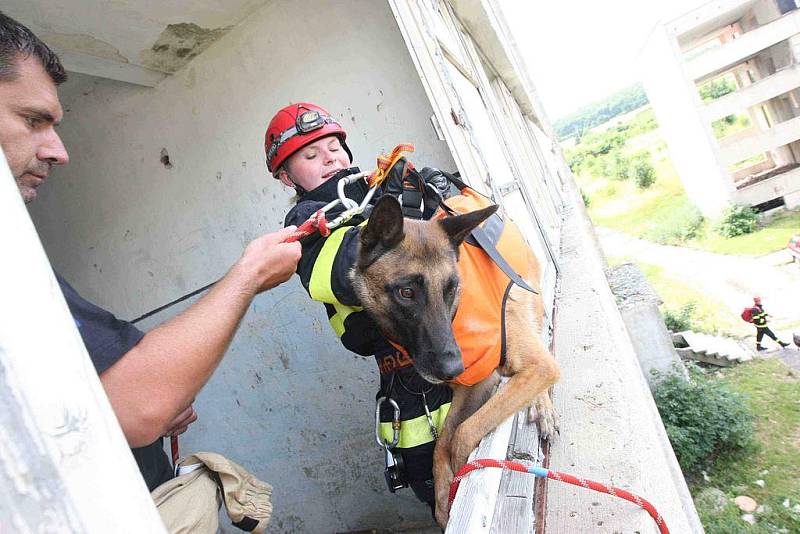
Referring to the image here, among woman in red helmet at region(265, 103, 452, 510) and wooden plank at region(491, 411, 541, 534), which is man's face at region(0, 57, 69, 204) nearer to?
woman in red helmet at region(265, 103, 452, 510)

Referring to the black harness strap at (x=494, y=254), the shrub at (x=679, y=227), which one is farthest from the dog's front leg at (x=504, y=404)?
the shrub at (x=679, y=227)

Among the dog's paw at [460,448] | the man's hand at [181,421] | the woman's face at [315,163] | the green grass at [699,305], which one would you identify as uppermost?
the woman's face at [315,163]

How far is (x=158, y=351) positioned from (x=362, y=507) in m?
3.56

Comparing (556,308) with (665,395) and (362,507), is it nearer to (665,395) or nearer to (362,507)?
(362,507)

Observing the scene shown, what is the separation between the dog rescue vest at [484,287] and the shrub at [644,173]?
5956 centimetres

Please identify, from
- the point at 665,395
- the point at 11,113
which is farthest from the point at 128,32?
the point at 665,395

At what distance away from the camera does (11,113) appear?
5.28 feet

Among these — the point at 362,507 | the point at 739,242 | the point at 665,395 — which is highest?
the point at 362,507

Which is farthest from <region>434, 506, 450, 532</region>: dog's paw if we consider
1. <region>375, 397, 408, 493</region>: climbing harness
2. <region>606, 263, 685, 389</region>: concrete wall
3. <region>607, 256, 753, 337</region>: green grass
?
<region>607, 256, 753, 337</region>: green grass

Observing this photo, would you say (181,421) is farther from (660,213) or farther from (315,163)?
(660,213)

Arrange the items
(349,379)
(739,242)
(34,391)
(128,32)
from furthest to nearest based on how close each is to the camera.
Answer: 1. (739,242)
2. (349,379)
3. (128,32)
4. (34,391)

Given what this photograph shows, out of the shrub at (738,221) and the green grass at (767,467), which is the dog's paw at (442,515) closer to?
the green grass at (767,467)

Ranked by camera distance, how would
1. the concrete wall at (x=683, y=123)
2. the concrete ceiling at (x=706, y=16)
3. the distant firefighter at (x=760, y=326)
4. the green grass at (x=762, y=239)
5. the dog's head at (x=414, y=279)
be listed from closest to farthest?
1. the dog's head at (x=414, y=279)
2. the distant firefighter at (x=760, y=326)
3. the green grass at (x=762, y=239)
4. the concrete ceiling at (x=706, y=16)
5. the concrete wall at (x=683, y=123)

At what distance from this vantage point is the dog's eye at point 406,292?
A: 197 centimetres
